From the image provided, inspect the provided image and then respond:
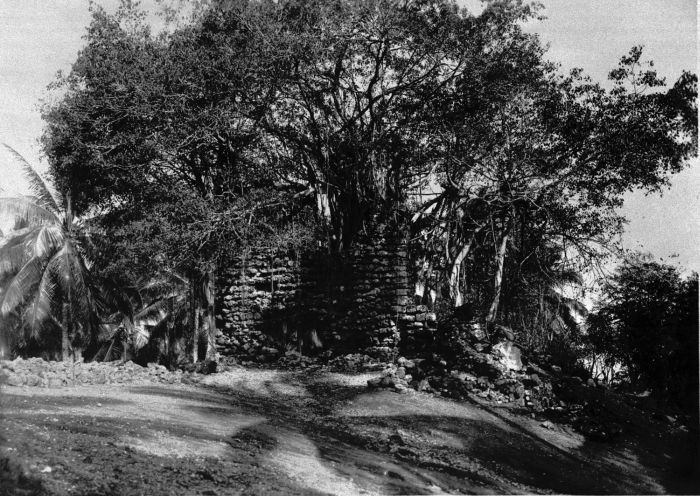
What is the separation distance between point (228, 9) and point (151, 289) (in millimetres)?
9131

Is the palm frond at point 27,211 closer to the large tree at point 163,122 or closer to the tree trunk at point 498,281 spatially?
the large tree at point 163,122

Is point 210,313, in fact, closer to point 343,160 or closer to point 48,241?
point 48,241

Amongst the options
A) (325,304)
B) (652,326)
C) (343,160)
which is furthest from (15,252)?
(652,326)

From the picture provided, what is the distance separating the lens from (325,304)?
1037 centimetres

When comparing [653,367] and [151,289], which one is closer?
[653,367]

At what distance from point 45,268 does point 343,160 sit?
5.14 metres

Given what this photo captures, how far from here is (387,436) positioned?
634 centimetres

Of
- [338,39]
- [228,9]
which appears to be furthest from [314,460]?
[228,9]

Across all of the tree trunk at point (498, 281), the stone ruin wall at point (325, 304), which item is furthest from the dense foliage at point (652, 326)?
the stone ruin wall at point (325, 304)

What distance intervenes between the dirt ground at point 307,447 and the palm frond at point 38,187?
2.81 metres

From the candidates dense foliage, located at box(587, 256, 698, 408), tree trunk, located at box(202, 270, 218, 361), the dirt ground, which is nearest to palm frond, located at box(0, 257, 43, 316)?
tree trunk, located at box(202, 270, 218, 361)

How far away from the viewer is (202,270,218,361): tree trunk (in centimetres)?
1045

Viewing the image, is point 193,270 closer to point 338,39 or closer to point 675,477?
point 338,39

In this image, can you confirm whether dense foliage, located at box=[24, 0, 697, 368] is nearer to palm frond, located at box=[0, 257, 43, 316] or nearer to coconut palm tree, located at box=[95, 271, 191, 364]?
palm frond, located at box=[0, 257, 43, 316]
